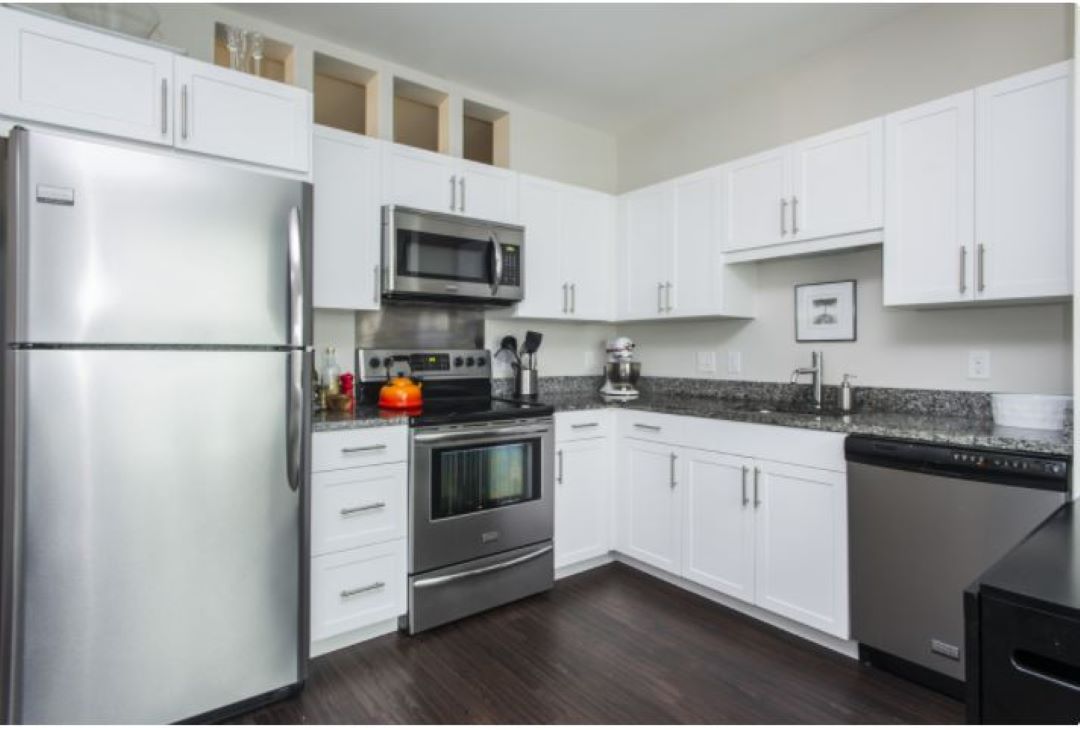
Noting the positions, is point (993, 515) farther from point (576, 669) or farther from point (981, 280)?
point (576, 669)

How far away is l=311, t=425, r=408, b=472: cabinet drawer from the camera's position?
2.19 m

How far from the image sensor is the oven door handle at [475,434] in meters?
2.44

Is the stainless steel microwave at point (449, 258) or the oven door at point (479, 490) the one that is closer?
the oven door at point (479, 490)

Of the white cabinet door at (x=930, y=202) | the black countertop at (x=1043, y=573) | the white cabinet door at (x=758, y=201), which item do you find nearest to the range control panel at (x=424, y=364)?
the white cabinet door at (x=758, y=201)

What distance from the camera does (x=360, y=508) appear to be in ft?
7.54

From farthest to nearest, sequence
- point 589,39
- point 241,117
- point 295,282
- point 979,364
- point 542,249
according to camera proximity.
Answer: point 542,249
point 589,39
point 979,364
point 241,117
point 295,282

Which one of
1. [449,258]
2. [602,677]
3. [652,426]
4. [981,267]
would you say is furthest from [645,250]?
[602,677]

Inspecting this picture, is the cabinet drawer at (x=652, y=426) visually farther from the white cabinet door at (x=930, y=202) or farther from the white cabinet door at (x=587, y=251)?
the white cabinet door at (x=930, y=202)

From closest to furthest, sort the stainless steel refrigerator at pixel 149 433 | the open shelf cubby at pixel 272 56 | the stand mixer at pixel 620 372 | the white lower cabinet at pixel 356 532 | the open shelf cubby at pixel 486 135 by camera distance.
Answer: the stainless steel refrigerator at pixel 149 433
the white lower cabinet at pixel 356 532
the open shelf cubby at pixel 272 56
the stand mixer at pixel 620 372
the open shelf cubby at pixel 486 135

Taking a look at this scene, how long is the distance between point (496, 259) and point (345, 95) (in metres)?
1.54

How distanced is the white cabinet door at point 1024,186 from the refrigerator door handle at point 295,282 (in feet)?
7.79

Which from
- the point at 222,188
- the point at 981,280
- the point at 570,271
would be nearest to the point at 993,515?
the point at 981,280

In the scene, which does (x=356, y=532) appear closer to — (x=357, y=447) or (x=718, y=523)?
(x=357, y=447)

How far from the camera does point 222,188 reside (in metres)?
1.83
